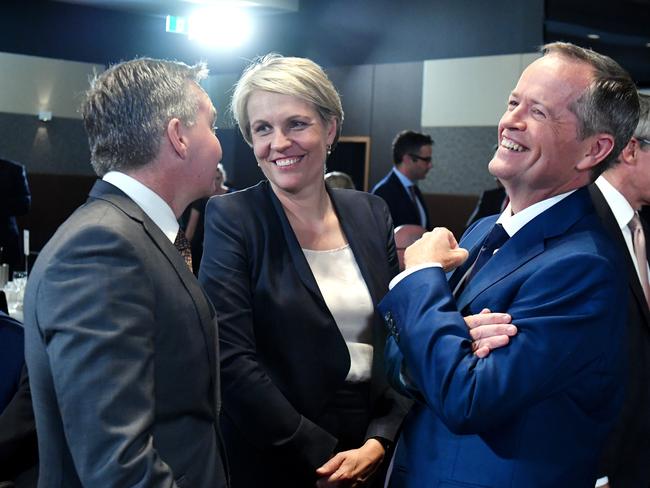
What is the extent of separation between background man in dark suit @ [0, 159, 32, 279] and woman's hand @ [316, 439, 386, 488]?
5.94 meters

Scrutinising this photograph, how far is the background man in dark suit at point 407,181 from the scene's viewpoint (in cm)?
680

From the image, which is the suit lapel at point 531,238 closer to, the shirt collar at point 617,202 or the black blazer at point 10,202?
the shirt collar at point 617,202

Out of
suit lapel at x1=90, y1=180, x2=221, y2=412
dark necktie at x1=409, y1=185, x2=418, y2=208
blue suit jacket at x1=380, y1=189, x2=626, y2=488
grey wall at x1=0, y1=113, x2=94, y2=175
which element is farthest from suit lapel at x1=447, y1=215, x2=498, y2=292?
grey wall at x1=0, y1=113, x2=94, y2=175

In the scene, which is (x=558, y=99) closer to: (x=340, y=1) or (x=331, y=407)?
(x=331, y=407)

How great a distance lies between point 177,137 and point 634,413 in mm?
1184

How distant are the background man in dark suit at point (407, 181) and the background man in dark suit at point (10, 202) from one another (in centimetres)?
316

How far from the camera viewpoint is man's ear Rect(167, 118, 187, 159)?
1.59 metres

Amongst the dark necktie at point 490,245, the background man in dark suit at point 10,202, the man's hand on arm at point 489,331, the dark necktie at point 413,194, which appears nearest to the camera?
the man's hand on arm at point 489,331

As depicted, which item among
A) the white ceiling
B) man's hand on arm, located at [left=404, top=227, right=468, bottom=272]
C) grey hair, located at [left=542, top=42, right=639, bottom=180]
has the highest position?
the white ceiling

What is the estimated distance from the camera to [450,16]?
8227mm

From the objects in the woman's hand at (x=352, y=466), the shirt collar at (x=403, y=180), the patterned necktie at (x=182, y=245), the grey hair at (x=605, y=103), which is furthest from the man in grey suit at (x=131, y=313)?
the shirt collar at (x=403, y=180)

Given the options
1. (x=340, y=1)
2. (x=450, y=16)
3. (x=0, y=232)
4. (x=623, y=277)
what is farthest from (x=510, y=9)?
(x=623, y=277)

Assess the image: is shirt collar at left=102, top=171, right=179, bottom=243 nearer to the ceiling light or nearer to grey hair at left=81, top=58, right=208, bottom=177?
grey hair at left=81, top=58, right=208, bottom=177

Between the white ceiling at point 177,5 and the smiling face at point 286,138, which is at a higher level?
the white ceiling at point 177,5
